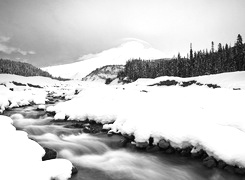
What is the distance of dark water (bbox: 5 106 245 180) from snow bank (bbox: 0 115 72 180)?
121 cm

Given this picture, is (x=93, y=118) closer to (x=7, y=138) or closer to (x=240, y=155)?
(x=7, y=138)

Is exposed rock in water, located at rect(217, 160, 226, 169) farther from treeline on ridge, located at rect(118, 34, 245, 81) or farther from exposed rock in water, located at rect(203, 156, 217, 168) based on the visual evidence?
treeline on ridge, located at rect(118, 34, 245, 81)

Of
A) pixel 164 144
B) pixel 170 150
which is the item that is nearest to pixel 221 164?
pixel 170 150

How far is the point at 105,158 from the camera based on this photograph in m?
10.0

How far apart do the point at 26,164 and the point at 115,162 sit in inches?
180

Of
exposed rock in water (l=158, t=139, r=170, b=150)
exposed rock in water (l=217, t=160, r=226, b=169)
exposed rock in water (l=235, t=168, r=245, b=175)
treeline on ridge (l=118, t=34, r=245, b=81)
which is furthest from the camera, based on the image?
treeline on ridge (l=118, t=34, r=245, b=81)

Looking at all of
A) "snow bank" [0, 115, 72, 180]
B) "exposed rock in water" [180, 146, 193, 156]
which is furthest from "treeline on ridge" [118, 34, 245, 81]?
"snow bank" [0, 115, 72, 180]

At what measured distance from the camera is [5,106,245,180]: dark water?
26.4ft

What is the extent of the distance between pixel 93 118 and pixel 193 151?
29.2 ft

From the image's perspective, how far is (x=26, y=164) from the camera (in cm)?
612

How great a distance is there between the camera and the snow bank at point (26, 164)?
18.4ft

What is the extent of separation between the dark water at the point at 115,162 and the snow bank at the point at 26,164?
47.5 inches

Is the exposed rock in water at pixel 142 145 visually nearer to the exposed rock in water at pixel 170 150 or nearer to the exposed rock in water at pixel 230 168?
the exposed rock in water at pixel 170 150

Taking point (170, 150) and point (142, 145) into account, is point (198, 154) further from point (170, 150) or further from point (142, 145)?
point (142, 145)
